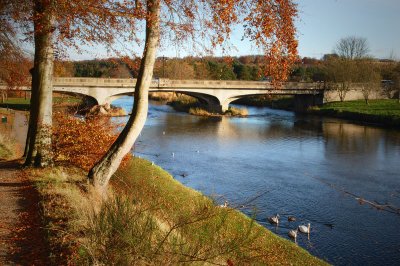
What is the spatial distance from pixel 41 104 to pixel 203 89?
44.1m

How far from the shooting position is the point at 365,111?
49344mm

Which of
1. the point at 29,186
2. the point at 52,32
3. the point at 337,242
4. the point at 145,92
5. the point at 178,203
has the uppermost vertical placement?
the point at 52,32

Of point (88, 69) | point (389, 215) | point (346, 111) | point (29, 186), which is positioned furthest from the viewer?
point (88, 69)

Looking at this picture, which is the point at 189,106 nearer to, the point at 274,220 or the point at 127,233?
the point at 274,220

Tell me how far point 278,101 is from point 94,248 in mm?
65787

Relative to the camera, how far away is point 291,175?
22.6 meters

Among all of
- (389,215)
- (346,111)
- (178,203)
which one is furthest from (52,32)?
(346,111)

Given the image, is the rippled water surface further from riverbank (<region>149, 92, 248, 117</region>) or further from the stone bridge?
riverbank (<region>149, 92, 248, 117</region>)

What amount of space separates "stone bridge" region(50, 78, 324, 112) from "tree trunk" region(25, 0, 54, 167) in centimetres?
3656

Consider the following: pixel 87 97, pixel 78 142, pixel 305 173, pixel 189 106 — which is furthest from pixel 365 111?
pixel 305 173

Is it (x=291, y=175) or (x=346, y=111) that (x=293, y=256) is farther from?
(x=346, y=111)

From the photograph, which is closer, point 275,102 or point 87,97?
point 87,97

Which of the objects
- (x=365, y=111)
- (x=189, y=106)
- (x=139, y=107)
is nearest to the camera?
(x=139, y=107)

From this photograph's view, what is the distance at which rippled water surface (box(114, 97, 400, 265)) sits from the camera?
14.0m
